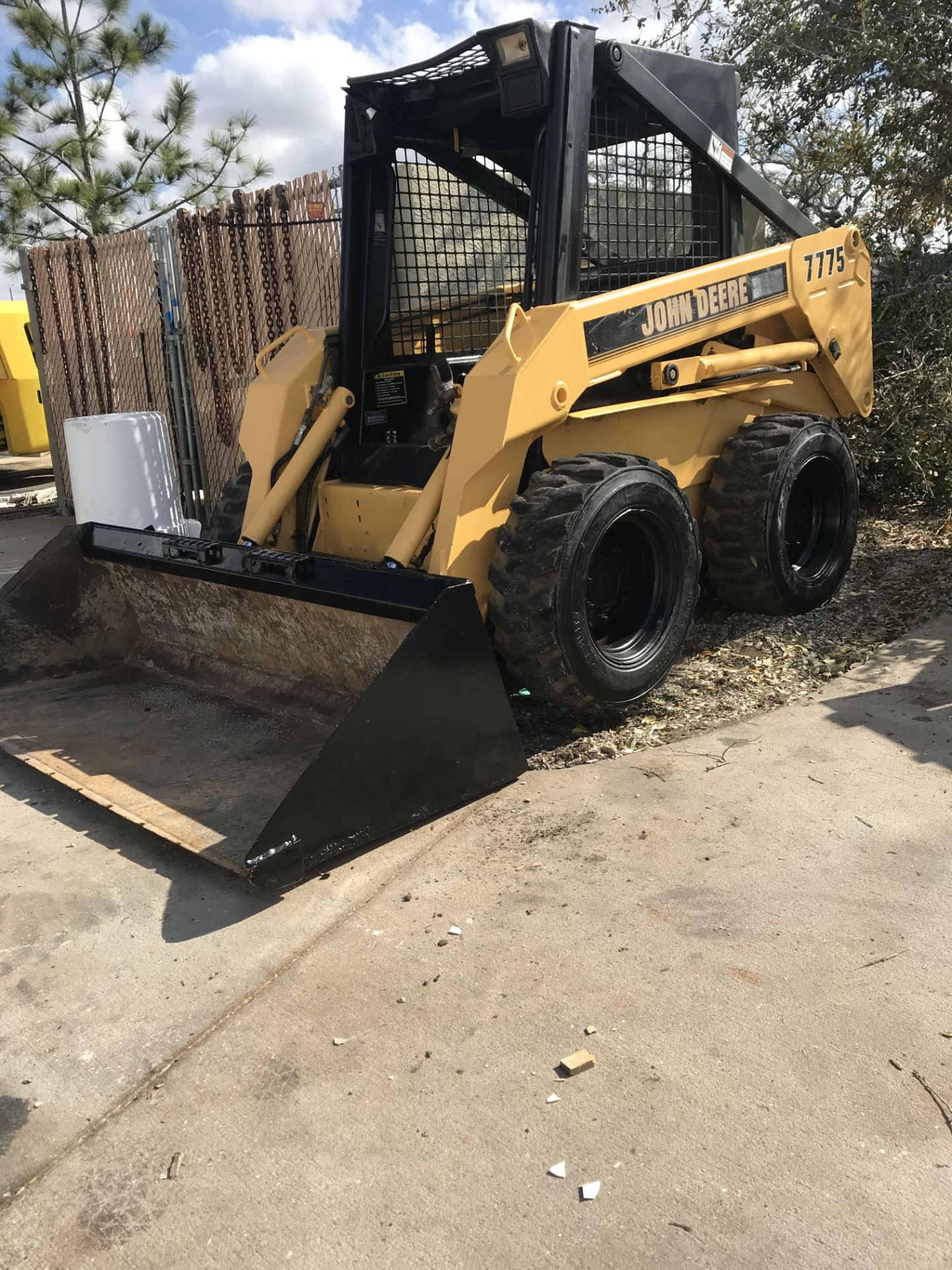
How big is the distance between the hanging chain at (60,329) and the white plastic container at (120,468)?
153 inches

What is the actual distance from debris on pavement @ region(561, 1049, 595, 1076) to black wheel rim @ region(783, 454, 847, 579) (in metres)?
3.62

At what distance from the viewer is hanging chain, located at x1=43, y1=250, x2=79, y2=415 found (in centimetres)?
1137

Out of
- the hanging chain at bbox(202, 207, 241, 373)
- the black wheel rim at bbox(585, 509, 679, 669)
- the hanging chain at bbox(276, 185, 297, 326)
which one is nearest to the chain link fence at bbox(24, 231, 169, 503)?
the hanging chain at bbox(202, 207, 241, 373)

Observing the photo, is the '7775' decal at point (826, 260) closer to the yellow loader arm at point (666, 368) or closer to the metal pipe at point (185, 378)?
the yellow loader arm at point (666, 368)

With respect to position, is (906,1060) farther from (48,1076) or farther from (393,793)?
(48,1076)

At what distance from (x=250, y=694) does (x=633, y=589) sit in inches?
66.0

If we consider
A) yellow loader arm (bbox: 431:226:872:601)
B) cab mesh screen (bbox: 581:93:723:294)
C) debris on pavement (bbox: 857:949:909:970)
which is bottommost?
debris on pavement (bbox: 857:949:909:970)

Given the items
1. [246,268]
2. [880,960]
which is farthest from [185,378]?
[880,960]

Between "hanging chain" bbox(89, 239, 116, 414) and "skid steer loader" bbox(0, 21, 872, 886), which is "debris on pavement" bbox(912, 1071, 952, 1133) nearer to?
"skid steer loader" bbox(0, 21, 872, 886)

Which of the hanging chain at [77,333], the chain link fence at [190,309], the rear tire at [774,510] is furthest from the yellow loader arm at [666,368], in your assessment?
the hanging chain at [77,333]

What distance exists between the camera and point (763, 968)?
2.88m

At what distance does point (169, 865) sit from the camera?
3.65 meters

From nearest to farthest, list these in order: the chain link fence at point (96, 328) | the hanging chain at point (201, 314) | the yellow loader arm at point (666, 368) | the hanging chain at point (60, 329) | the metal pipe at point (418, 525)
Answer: the yellow loader arm at point (666, 368)
the metal pipe at point (418, 525)
the hanging chain at point (201, 314)
the chain link fence at point (96, 328)
the hanging chain at point (60, 329)

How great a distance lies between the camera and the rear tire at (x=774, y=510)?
512cm
